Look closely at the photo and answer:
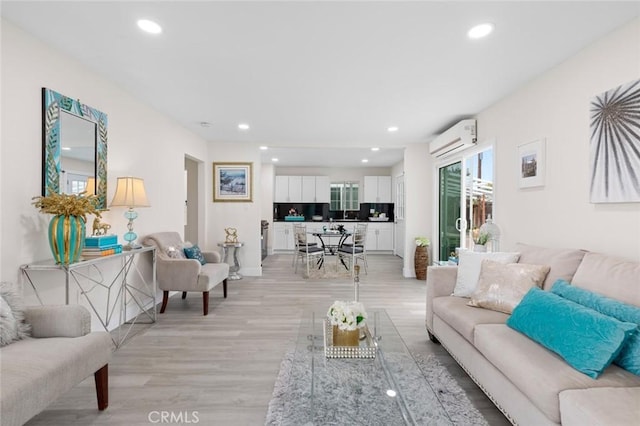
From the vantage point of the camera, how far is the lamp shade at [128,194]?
9.84 feet

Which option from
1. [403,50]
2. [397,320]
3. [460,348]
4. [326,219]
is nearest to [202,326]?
[397,320]

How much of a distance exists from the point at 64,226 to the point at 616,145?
387 centimetres

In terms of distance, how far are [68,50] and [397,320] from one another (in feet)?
13.1

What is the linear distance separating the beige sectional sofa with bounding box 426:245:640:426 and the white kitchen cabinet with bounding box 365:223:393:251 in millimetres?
6238

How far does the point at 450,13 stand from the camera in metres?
1.97

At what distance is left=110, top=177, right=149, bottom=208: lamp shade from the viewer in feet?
9.84

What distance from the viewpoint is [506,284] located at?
2.29m

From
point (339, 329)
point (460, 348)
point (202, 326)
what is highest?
point (339, 329)

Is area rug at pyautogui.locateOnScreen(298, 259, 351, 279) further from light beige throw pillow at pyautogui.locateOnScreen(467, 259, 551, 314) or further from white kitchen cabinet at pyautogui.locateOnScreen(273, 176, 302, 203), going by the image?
light beige throw pillow at pyautogui.locateOnScreen(467, 259, 551, 314)

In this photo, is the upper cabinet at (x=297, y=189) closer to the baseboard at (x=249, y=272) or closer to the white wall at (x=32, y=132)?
the baseboard at (x=249, y=272)

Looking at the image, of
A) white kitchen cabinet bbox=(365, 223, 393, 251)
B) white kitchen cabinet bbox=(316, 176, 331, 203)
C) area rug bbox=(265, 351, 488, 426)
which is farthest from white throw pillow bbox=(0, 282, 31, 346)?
white kitchen cabinet bbox=(365, 223, 393, 251)

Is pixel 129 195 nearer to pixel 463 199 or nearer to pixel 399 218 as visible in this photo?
pixel 463 199

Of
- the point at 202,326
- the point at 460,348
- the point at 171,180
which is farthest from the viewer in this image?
the point at 171,180

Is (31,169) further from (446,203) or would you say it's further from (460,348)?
(446,203)
